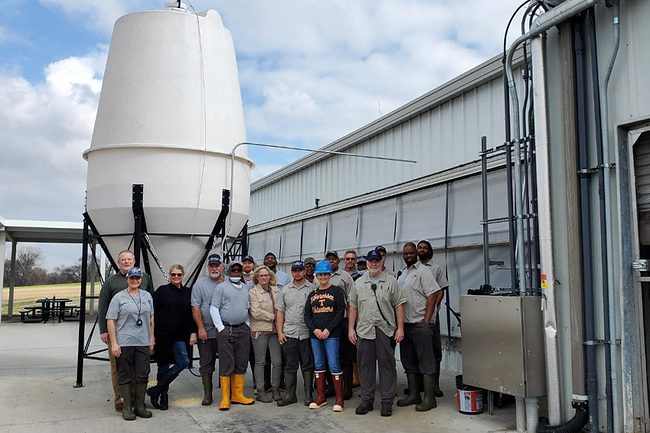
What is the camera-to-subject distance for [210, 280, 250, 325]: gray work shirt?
595 cm

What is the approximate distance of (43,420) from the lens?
5426 mm

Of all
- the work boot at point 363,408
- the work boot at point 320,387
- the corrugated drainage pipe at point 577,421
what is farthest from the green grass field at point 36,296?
the corrugated drainage pipe at point 577,421

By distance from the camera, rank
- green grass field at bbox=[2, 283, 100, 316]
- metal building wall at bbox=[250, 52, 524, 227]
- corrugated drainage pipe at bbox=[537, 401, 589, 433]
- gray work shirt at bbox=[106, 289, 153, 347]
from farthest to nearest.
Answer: green grass field at bbox=[2, 283, 100, 316], metal building wall at bbox=[250, 52, 524, 227], gray work shirt at bbox=[106, 289, 153, 347], corrugated drainage pipe at bbox=[537, 401, 589, 433]

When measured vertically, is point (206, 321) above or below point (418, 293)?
below

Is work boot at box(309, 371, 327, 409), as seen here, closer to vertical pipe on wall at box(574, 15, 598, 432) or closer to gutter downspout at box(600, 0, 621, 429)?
vertical pipe on wall at box(574, 15, 598, 432)

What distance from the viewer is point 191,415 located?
5629 millimetres

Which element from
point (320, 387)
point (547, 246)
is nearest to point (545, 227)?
point (547, 246)

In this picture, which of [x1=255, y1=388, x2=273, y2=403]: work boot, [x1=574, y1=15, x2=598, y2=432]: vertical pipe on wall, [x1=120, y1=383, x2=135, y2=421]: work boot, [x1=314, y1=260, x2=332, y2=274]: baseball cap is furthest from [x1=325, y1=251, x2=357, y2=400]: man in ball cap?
[x1=574, y1=15, x2=598, y2=432]: vertical pipe on wall

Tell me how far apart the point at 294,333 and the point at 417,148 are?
4.23 m

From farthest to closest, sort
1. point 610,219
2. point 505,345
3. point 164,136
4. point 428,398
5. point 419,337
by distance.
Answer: point 164,136, point 419,337, point 428,398, point 505,345, point 610,219

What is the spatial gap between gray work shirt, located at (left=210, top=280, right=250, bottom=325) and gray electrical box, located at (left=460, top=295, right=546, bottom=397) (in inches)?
93.1

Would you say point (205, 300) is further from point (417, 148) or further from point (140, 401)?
point (417, 148)

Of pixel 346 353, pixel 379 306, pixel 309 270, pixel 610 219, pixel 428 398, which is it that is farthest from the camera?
pixel 309 270

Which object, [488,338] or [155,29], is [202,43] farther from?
[488,338]
